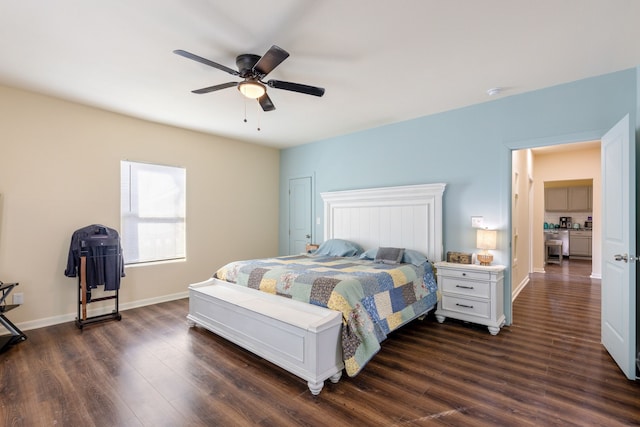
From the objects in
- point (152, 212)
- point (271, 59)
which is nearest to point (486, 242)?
point (271, 59)

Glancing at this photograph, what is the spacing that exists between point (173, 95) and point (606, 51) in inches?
166

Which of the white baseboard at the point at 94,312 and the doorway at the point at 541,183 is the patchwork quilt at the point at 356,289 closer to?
the white baseboard at the point at 94,312

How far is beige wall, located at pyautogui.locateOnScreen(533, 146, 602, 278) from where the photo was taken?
20.5 feet

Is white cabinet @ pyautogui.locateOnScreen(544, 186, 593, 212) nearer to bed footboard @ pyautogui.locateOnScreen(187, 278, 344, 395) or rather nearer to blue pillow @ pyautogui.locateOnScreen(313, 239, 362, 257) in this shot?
blue pillow @ pyautogui.locateOnScreen(313, 239, 362, 257)

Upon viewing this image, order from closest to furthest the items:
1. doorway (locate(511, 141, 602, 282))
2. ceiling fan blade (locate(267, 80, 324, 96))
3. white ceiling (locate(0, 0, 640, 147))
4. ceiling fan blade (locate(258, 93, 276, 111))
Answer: white ceiling (locate(0, 0, 640, 147)) → ceiling fan blade (locate(267, 80, 324, 96)) → ceiling fan blade (locate(258, 93, 276, 111)) → doorway (locate(511, 141, 602, 282))

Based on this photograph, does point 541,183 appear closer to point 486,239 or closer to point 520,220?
point 520,220

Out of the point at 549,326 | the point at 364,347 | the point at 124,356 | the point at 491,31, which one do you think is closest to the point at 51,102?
the point at 124,356

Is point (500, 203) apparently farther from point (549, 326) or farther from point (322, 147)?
point (322, 147)

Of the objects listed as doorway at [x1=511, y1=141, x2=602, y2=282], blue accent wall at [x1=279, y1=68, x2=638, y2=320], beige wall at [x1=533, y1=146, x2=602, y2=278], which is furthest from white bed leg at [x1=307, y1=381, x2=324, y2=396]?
beige wall at [x1=533, y1=146, x2=602, y2=278]

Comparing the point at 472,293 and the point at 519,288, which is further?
the point at 519,288

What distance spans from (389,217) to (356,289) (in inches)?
79.1

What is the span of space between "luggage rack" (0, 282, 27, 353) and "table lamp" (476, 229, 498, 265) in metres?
4.97

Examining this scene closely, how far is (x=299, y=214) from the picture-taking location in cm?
599

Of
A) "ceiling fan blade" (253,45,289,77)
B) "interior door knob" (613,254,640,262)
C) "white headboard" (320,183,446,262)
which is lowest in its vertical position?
"interior door knob" (613,254,640,262)
